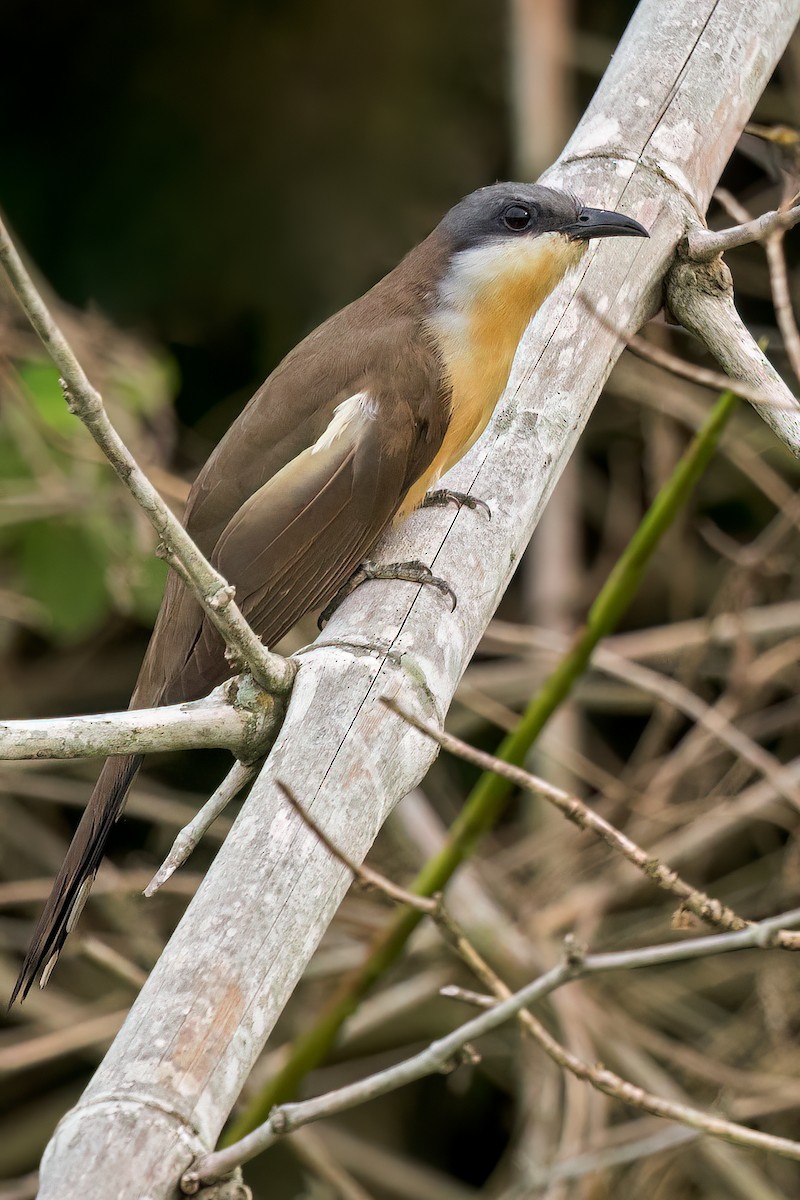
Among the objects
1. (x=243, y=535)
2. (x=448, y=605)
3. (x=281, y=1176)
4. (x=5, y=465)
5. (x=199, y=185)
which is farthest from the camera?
(x=199, y=185)

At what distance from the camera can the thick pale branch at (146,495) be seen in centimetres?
133

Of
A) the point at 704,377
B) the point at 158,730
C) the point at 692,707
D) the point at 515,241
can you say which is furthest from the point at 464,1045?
the point at 692,707

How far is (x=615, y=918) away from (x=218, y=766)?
1.43 metres

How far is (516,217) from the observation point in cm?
278

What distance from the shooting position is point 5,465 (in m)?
3.71

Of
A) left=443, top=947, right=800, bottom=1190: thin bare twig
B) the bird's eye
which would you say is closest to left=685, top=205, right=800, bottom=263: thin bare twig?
the bird's eye

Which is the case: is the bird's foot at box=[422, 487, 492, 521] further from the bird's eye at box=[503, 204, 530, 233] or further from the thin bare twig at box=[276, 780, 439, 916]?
the thin bare twig at box=[276, 780, 439, 916]

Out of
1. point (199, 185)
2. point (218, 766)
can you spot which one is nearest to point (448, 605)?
point (218, 766)

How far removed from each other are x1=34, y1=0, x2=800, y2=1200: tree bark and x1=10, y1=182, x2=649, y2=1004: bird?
97mm

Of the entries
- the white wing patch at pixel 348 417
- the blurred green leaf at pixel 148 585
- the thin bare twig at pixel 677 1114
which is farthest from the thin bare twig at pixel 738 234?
the blurred green leaf at pixel 148 585

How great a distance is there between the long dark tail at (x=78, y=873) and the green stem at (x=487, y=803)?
40cm

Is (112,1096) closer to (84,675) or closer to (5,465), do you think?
(5,465)

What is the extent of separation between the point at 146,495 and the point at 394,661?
1.81ft

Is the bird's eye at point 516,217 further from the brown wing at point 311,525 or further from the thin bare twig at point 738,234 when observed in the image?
the brown wing at point 311,525
